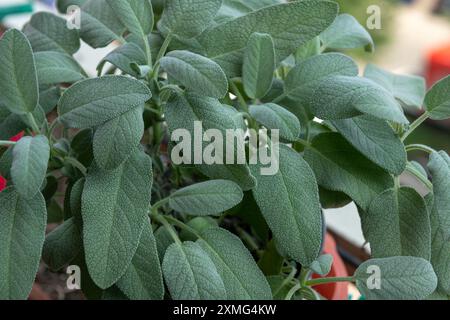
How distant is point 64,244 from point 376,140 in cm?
29

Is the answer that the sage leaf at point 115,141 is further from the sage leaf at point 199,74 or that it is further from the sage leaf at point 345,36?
the sage leaf at point 345,36

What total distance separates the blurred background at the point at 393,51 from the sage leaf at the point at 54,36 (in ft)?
0.99

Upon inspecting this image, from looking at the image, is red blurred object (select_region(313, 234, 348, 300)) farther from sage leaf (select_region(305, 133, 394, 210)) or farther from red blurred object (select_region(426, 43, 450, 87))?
red blurred object (select_region(426, 43, 450, 87))

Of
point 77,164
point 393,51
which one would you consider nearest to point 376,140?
point 77,164

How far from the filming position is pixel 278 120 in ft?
1.62

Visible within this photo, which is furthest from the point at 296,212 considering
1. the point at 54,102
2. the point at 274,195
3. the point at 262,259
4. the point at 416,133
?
the point at 416,133

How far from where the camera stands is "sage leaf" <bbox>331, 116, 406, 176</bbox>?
492mm

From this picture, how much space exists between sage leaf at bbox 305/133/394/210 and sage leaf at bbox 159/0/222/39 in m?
0.15

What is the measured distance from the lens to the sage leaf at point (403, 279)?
0.46m

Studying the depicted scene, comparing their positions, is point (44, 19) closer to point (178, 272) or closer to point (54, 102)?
point (54, 102)

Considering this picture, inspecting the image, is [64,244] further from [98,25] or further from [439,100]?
[439,100]

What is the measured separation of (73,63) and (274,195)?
0.83 feet

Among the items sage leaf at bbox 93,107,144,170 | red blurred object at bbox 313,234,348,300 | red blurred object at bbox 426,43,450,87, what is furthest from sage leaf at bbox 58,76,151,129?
red blurred object at bbox 426,43,450,87

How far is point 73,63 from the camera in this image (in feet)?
1.90
